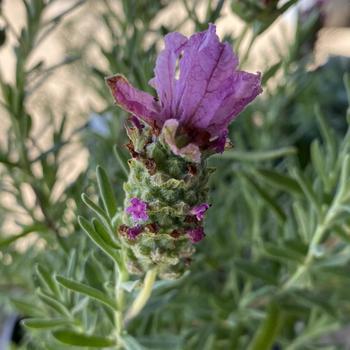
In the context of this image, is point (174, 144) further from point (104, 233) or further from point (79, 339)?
point (79, 339)

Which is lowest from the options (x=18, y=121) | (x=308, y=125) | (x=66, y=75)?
(x=308, y=125)

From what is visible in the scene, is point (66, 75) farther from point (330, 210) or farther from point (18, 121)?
point (330, 210)

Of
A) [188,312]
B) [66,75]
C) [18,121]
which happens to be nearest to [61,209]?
[18,121]

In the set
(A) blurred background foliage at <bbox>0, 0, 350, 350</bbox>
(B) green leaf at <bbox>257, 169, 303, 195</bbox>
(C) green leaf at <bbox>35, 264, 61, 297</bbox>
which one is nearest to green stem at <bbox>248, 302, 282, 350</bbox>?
Result: (A) blurred background foliage at <bbox>0, 0, 350, 350</bbox>

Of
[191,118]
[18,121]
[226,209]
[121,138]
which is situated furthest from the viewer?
[226,209]

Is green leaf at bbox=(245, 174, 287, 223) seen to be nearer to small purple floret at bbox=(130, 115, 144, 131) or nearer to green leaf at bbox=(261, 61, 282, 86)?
green leaf at bbox=(261, 61, 282, 86)

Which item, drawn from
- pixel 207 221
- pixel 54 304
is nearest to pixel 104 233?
pixel 54 304
